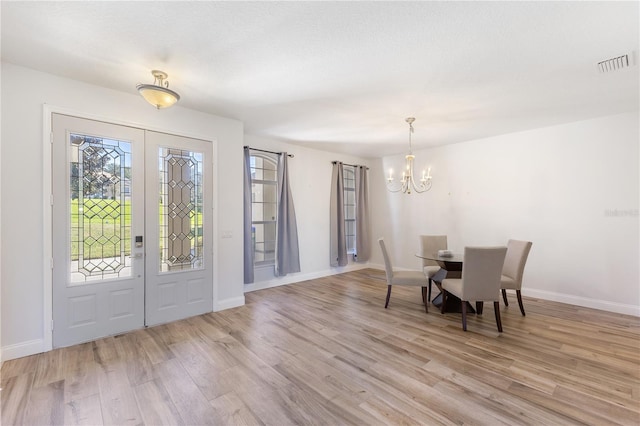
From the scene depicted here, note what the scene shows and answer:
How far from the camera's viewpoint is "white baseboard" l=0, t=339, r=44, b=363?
2.57 m

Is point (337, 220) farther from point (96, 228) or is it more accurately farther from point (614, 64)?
point (614, 64)

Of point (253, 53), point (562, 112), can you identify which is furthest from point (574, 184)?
point (253, 53)

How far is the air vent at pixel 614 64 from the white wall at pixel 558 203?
188 cm

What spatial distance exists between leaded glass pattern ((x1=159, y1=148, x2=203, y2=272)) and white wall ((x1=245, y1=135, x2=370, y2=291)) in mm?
1748

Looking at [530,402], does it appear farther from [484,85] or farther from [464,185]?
[464,185]

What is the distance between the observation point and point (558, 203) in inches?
171

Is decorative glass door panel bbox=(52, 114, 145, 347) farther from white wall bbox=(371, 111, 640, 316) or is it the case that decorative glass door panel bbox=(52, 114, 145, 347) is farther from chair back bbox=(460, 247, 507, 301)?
white wall bbox=(371, 111, 640, 316)

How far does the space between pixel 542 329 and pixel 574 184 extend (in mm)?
2374

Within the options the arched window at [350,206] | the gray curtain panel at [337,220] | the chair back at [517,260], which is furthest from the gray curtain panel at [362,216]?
the chair back at [517,260]

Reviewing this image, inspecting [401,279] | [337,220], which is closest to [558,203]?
[401,279]

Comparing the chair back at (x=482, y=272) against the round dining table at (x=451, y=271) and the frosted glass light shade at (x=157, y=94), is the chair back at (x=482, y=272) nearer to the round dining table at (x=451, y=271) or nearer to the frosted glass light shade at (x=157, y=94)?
the round dining table at (x=451, y=271)

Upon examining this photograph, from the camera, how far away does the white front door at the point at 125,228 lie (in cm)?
288

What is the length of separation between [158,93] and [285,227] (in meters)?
3.19

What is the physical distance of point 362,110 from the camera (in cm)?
367
